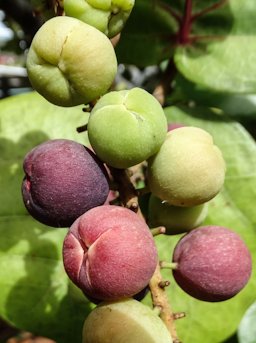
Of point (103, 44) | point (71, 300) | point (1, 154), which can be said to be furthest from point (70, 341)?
point (103, 44)

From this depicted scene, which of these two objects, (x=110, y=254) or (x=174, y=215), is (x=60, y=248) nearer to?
(x=174, y=215)

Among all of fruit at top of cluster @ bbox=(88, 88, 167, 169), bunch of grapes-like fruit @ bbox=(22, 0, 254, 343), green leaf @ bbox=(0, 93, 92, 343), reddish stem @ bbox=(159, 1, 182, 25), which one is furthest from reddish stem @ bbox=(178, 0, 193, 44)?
fruit at top of cluster @ bbox=(88, 88, 167, 169)

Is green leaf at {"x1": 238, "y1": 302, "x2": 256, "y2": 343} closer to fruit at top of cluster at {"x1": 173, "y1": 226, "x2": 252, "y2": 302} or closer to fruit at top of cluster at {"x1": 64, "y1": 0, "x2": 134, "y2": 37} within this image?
fruit at top of cluster at {"x1": 173, "y1": 226, "x2": 252, "y2": 302}

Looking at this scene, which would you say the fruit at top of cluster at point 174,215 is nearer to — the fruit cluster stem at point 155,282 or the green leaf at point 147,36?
the fruit cluster stem at point 155,282

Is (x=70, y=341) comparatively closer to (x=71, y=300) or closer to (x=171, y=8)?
(x=71, y=300)

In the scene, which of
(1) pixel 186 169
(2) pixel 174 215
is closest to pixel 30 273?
(2) pixel 174 215

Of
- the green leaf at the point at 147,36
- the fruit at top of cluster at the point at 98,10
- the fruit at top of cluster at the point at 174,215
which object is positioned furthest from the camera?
the green leaf at the point at 147,36

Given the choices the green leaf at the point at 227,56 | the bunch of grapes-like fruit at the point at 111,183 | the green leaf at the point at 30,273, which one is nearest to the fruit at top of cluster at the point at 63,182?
the bunch of grapes-like fruit at the point at 111,183
